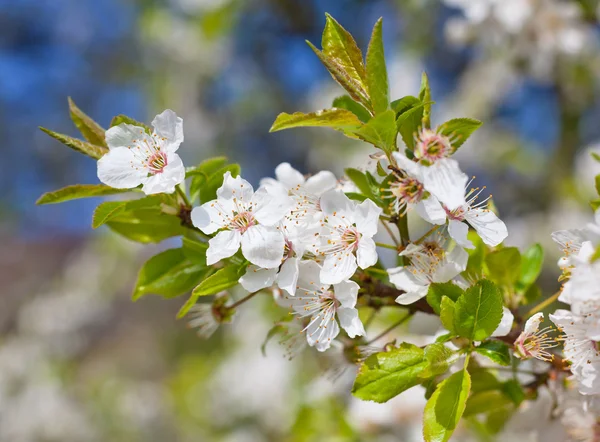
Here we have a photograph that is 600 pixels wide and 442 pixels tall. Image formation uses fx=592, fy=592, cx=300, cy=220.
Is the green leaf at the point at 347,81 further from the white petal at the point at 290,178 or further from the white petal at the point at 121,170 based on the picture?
the white petal at the point at 121,170

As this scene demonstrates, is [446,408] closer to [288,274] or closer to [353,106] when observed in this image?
[288,274]

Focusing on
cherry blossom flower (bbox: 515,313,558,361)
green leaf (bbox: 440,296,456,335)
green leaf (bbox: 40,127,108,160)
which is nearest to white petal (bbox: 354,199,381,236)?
green leaf (bbox: 440,296,456,335)

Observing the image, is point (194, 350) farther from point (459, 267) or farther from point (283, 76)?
point (459, 267)

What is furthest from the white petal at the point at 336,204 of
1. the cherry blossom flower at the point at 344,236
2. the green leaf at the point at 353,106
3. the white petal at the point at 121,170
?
the white petal at the point at 121,170

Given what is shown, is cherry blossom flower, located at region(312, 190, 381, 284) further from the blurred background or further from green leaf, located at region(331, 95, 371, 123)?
the blurred background

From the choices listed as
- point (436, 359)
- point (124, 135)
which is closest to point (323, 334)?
point (436, 359)

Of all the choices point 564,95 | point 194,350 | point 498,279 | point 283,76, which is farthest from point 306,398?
point 194,350
